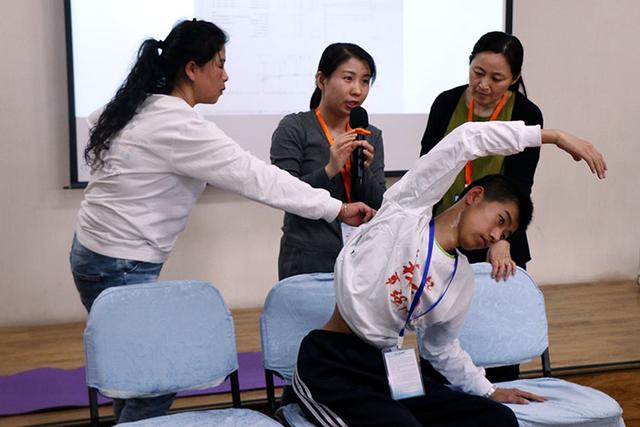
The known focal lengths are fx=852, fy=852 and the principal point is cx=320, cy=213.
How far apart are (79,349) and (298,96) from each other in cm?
170

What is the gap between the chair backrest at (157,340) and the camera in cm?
216

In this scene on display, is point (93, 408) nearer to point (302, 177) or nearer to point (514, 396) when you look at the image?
point (302, 177)

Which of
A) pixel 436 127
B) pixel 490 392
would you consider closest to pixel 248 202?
pixel 436 127

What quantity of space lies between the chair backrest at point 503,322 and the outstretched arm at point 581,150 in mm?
651

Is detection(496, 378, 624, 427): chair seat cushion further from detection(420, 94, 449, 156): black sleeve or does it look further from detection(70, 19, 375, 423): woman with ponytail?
detection(420, 94, 449, 156): black sleeve

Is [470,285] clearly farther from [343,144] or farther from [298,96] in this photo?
[298,96]

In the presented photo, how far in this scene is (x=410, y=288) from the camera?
6.96 feet

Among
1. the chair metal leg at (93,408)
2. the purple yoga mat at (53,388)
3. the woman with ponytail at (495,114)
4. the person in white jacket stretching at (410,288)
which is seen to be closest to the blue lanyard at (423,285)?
the person in white jacket stretching at (410,288)

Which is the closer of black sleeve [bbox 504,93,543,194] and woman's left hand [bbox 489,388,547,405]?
woman's left hand [bbox 489,388,547,405]

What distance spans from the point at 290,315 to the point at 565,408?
79cm

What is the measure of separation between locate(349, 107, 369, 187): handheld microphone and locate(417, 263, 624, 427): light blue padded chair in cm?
47

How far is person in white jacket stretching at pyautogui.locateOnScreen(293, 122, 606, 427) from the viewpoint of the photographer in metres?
2.10

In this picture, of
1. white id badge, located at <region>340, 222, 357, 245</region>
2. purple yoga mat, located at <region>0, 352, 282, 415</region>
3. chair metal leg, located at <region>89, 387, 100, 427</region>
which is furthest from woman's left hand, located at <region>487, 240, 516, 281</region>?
chair metal leg, located at <region>89, 387, 100, 427</region>

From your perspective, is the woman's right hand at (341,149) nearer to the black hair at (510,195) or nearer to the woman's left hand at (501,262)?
the black hair at (510,195)
